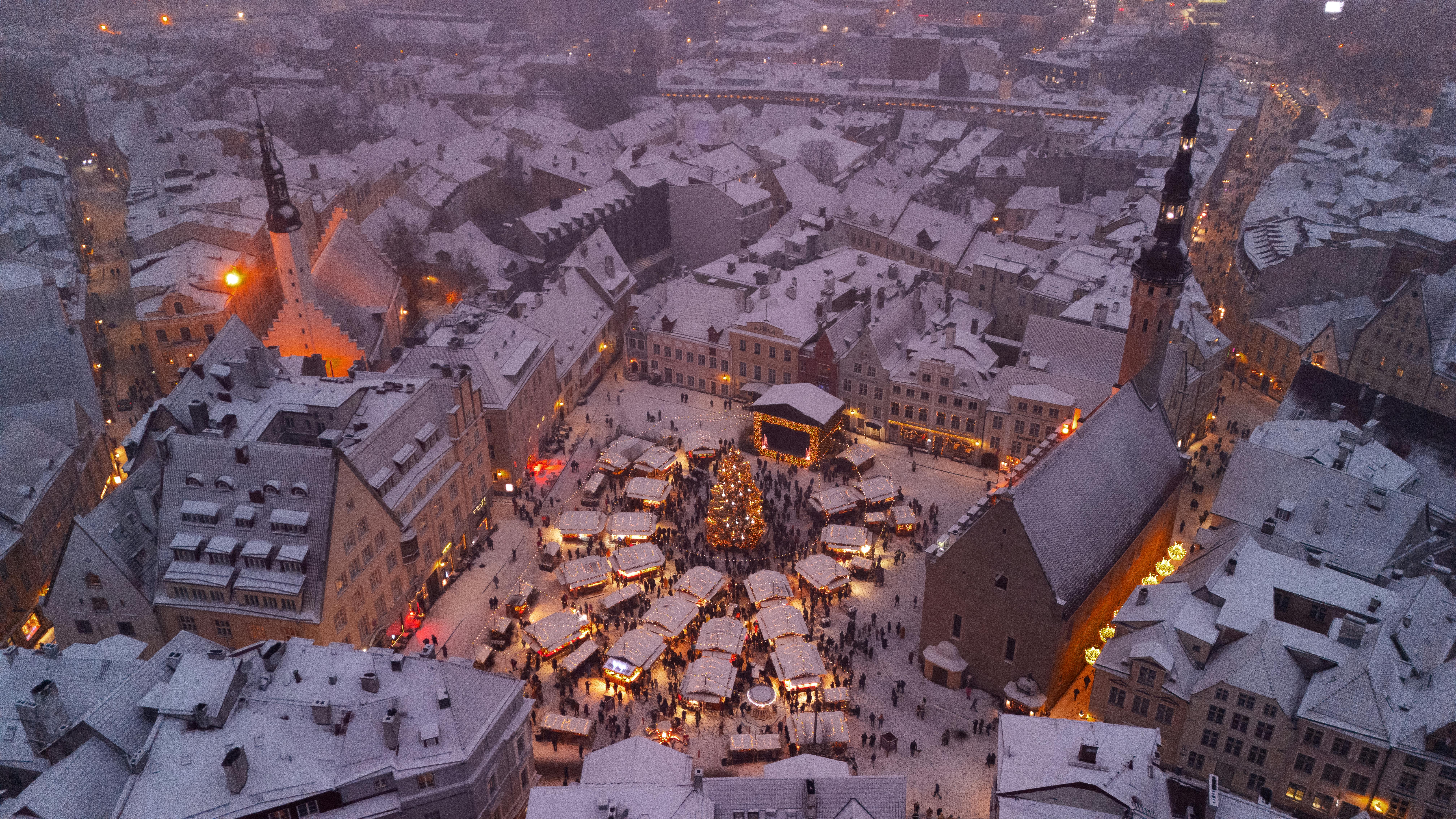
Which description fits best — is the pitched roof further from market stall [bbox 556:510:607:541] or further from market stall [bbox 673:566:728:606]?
market stall [bbox 556:510:607:541]

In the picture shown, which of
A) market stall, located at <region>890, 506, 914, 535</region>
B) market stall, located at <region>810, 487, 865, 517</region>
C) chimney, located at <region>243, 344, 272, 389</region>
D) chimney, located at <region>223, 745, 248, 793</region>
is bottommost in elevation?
market stall, located at <region>890, 506, 914, 535</region>

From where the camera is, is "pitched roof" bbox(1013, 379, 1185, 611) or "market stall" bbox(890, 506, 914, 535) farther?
"market stall" bbox(890, 506, 914, 535)

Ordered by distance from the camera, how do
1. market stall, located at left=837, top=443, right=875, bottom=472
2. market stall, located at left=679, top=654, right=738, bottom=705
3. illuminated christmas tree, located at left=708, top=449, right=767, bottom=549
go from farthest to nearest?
market stall, located at left=837, top=443, right=875, bottom=472 < illuminated christmas tree, located at left=708, top=449, right=767, bottom=549 < market stall, located at left=679, top=654, right=738, bottom=705

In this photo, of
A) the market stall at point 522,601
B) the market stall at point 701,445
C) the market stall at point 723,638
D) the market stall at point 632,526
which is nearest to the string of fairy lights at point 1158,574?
the market stall at point 723,638

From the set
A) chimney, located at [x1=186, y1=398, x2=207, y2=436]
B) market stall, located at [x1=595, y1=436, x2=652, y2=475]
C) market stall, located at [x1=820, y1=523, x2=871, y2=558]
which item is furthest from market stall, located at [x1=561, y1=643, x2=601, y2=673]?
chimney, located at [x1=186, y1=398, x2=207, y2=436]

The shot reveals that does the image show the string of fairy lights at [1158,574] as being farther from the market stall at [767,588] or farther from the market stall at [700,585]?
the market stall at [700,585]

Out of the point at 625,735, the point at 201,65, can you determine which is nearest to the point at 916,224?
the point at 625,735

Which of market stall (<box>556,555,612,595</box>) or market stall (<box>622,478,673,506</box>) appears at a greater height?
market stall (<box>622,478,673,506</box>)
